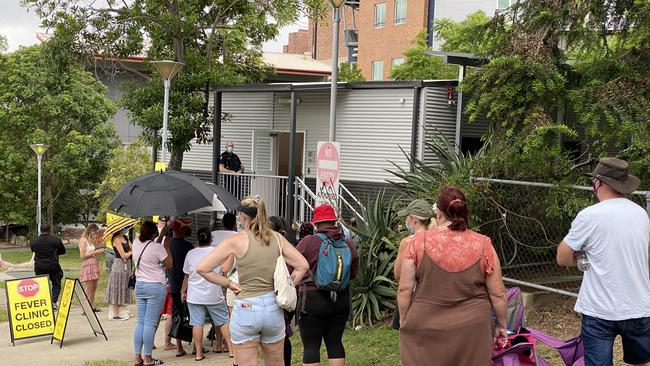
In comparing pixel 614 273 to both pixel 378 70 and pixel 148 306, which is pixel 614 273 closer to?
pixel 148 306

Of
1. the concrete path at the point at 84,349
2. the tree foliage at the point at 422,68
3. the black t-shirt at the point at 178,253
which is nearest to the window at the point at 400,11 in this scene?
the tree foliage at the point at 422,68

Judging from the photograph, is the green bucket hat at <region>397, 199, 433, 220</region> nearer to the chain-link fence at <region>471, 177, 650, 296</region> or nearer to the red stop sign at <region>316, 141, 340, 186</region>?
the chain-link fence at <region>471, 177, 650, 296</region>

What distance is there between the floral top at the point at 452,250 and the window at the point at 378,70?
131ft

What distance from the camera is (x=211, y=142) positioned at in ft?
67.1

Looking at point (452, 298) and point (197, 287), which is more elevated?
point (452, 298)

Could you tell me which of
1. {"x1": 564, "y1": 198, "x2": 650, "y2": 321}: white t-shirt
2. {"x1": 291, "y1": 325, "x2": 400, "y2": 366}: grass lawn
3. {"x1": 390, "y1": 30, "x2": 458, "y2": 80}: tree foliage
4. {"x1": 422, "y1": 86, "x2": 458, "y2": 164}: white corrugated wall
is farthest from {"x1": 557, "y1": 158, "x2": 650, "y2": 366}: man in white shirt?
{"x1": 390, "y1": 30, "x2": 458, "y2": 80}: tree foliage

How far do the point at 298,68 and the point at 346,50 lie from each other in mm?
12763

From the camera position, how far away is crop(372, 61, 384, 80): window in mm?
45250

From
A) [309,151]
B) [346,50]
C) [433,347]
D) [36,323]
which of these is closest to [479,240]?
[433,347]

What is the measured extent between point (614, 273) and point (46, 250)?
10965 mm

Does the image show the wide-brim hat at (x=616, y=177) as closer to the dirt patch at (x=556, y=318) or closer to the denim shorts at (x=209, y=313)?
the dirt patch at (x=556, y=318)

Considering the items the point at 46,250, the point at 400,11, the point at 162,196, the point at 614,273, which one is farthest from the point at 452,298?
the point at 400,11

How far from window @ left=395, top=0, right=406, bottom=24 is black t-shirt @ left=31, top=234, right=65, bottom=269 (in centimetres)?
3133

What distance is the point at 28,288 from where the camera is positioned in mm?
12367
